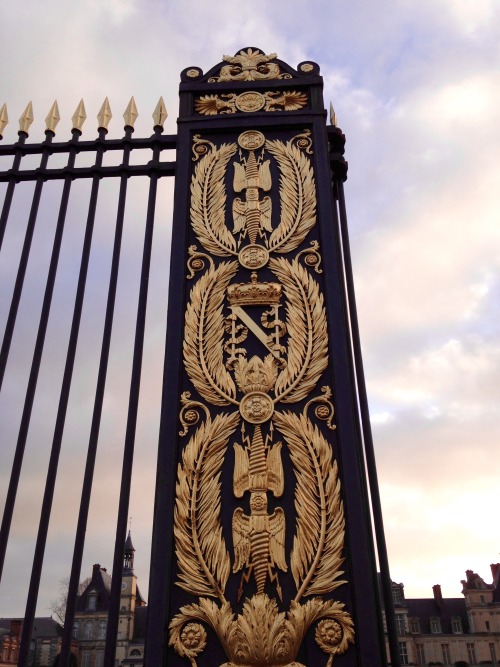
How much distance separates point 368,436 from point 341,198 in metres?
2.29

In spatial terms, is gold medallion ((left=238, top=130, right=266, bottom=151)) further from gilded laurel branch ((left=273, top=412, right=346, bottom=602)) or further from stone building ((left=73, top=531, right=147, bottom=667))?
stone building ((left=73, top=531, right=147, bottom=667))

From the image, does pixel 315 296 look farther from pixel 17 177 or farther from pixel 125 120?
pixel 17 177

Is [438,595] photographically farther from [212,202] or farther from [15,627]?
[212,202]

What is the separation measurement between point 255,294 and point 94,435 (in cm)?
170

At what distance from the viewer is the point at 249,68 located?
6.53m

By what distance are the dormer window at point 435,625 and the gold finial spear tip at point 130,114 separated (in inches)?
1384

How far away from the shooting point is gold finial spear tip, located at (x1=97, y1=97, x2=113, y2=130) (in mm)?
6262

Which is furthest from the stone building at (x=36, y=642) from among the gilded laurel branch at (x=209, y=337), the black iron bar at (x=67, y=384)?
the gilded laurel branch at (x=209, y=337)

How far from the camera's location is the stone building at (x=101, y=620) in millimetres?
26859

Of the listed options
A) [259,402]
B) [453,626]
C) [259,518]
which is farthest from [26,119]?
[453,626]

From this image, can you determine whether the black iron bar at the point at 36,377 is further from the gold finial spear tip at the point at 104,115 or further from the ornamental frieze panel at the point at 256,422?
the ornamental frieze panel at the point at 256,422

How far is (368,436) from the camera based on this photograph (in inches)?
195

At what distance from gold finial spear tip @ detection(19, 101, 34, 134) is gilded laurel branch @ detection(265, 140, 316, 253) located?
242cm

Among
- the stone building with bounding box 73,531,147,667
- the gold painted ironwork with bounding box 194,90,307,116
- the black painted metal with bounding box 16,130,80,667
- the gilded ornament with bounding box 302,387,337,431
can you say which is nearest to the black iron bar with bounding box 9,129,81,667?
the black painted metal with bounding box 16,130,80,667
